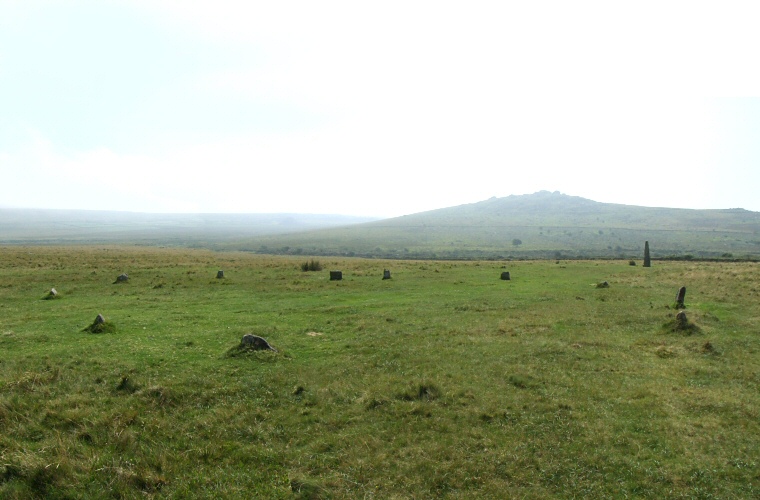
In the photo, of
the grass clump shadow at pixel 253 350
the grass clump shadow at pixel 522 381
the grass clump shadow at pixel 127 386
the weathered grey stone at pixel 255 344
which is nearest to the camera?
the grass clump shadow at pixel 127 386

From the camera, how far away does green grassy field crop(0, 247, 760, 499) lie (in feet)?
28.4

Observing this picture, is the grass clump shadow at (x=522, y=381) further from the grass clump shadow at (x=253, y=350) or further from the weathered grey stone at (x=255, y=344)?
the weathered grey stone at (x=255, y=344)

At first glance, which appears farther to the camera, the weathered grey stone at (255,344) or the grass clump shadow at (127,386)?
the weathered grey stone at (255,344)

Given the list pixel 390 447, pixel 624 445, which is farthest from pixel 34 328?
pixel 624 445

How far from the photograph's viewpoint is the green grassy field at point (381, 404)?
8.65 m

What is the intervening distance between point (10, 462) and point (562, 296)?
2941 centimetres

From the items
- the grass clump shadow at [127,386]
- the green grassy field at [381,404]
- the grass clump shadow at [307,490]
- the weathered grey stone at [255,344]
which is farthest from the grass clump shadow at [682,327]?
the grass clump shadow at [127,386]

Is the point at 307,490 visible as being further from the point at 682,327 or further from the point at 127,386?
the point at 682,327

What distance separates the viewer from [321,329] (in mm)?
20766

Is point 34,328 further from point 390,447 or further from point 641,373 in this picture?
point 641,373

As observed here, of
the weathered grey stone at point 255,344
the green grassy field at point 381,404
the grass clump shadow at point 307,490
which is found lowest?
the grass clump shadow at point 307,490

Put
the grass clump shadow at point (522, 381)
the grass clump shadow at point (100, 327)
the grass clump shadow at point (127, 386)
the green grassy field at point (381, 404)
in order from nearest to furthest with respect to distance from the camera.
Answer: the green grassy field at point (381, 404), the grass clump shadow at point (127, 386), the grass clump shadow at point (522, 381), the grass clump shadow at point (100, 327)

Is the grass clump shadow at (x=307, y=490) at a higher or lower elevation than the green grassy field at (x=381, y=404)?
lower

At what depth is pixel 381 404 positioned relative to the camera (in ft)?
39.7
